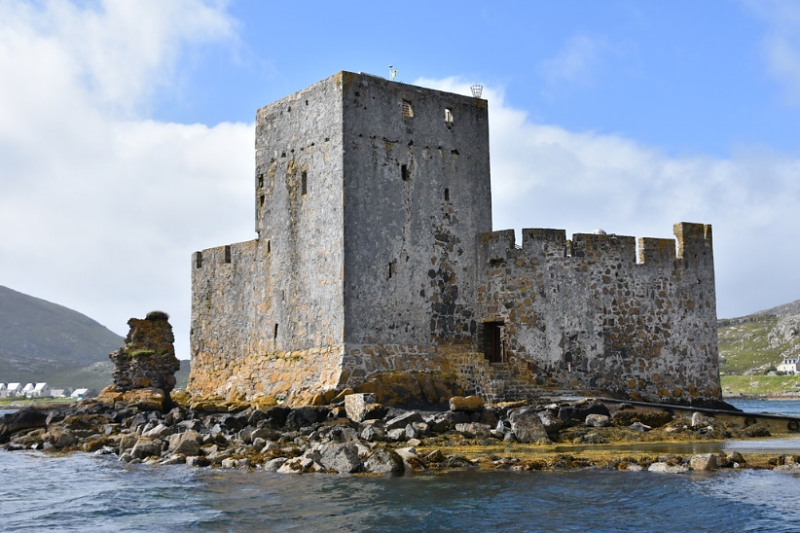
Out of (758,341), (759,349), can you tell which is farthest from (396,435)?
(758,341)

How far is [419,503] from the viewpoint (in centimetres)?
1298

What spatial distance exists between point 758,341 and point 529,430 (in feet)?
368

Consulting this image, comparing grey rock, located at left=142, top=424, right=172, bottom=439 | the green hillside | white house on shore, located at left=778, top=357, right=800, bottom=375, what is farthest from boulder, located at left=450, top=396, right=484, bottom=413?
white house on shore, located at left=778, top=357, right=800, bottom=375

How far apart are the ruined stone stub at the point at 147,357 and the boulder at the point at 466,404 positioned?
1023cm

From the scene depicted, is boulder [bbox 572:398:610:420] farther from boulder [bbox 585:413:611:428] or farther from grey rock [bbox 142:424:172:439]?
grey rock [bbox 142:424:172:439]

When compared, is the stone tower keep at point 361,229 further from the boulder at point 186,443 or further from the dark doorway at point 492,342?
the boulder at point 186,443

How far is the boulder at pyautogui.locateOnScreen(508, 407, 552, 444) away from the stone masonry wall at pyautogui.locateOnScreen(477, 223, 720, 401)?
14.8 ft

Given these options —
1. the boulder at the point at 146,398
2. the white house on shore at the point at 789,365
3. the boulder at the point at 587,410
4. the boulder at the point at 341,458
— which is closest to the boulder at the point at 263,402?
the boulder at the point at 146,398

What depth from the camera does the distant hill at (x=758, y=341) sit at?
112m

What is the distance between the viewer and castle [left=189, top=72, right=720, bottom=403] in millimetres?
23062

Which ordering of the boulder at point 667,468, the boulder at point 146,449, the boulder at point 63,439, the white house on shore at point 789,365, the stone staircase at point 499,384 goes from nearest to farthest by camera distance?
the boulder at point 667,468
the boulder at point 146,449
the boulder at point 63,439
the stone staircase at point 499,384
the white house on shore at point 789,365

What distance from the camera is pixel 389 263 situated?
23297mm

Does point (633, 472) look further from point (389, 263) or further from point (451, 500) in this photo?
point (389, 263)

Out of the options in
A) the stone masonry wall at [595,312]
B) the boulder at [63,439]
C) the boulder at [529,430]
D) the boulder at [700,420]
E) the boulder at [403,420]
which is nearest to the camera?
the boulder at [529,430]
